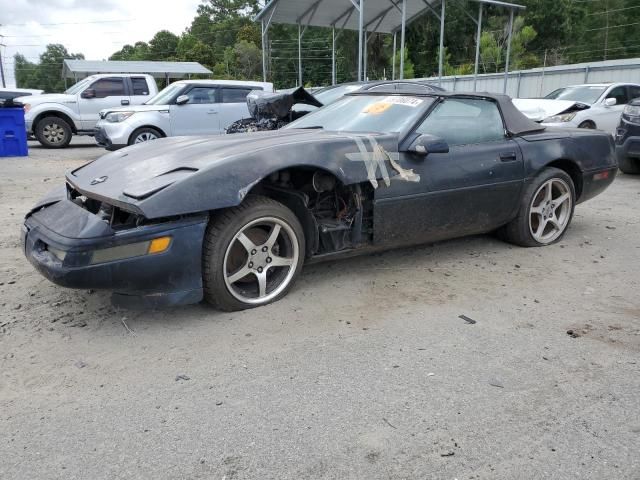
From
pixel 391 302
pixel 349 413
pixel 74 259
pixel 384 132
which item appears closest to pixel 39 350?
pixel 74 259

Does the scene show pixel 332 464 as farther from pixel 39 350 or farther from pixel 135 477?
pixel 39 350

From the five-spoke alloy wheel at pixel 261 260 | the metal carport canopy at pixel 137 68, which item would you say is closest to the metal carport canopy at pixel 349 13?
the five-spoke alloy wheel at pixel 261 260

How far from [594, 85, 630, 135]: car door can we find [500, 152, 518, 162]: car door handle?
854 cm

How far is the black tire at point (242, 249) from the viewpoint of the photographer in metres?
3.27

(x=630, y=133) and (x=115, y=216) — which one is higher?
(x=630, y=133)

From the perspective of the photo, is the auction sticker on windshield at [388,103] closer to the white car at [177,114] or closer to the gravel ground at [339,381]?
the gravel ground at [339,381]

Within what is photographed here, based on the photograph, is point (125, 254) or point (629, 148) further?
point (629, 148)

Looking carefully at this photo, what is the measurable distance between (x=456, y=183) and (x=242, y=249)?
1772 millimetres

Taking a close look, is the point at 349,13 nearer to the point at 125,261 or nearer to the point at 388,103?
the point at 388,103

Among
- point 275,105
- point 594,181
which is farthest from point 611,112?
point 275,105

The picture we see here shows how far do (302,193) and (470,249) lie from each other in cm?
193

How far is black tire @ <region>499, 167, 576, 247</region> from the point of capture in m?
4.74

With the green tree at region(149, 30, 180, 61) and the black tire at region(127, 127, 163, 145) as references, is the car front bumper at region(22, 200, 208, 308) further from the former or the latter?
the green tree at region(149, 30, 180, 61)

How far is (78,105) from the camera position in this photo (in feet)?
45.1
